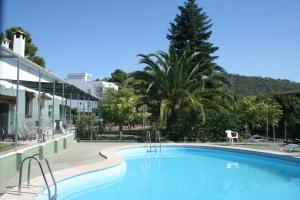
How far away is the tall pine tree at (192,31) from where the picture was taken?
123 feet

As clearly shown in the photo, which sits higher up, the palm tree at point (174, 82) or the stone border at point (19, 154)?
the palm tree at point (174, 82)

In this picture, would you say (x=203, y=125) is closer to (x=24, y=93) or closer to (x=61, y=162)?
(x=24, y=93)

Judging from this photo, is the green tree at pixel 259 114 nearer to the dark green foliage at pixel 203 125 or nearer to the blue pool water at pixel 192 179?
the dark green foliage at pixel 203 125

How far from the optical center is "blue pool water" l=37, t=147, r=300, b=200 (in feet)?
32.3

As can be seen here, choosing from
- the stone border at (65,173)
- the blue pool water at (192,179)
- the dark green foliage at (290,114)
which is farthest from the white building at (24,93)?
the dark green foliage at (290,114)

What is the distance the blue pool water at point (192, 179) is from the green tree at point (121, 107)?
6.47 m

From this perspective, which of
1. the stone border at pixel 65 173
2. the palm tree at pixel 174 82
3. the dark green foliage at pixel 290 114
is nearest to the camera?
the stone border at pixel 65 173

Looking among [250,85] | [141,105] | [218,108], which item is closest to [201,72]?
[218,108]

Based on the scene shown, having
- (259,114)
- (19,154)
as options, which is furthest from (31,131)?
(259,114)

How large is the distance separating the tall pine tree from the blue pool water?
804 inches

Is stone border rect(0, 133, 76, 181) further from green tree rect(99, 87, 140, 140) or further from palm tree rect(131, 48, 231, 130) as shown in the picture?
green tree rect(99, 87, 140, 140)

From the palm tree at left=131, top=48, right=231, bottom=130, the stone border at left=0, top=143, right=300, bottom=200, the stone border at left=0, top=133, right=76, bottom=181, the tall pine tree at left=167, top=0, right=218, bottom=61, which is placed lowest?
the stone border at left=0, top=143, right=300, bottom=200

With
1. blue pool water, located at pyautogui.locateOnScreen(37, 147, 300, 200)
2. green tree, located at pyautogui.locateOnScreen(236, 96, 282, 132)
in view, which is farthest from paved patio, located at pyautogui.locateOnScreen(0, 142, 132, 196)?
green tree, located at pyautogui.locateOnScreen(236, 96, 282, 132)

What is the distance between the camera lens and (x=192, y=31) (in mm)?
37531
